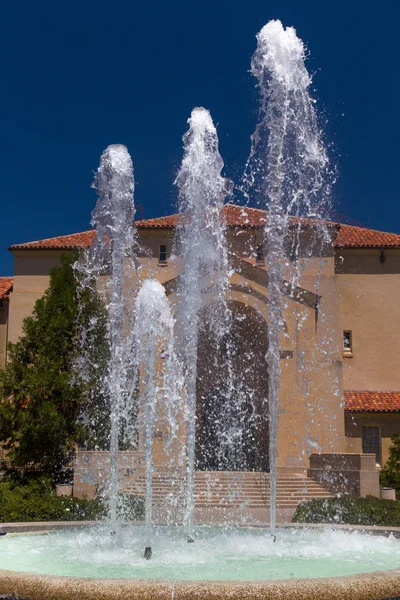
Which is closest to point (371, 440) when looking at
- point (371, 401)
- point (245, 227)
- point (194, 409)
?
point (371, 401)

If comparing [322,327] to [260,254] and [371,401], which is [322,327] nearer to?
[371,401]

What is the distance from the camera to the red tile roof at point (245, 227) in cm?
3369

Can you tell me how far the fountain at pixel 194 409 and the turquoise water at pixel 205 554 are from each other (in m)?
0.02

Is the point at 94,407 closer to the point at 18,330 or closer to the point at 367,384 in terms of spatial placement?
the point at 18,330

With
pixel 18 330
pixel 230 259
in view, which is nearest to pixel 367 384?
pixel 230 259

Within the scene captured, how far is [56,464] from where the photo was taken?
23.2m

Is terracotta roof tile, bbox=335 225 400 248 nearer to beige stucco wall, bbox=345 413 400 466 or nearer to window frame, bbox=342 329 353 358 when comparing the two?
window frame, bbox=342 329 353 358

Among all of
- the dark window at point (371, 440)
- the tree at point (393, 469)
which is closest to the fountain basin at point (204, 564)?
the tree at point (393, 469)

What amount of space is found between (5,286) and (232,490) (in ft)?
71.4

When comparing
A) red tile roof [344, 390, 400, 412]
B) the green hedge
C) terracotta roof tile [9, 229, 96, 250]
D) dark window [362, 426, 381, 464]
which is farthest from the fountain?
terracotta roof tile [9, 229, 96, 250]

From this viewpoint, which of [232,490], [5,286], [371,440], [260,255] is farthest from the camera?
[5,286]

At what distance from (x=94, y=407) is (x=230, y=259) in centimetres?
789

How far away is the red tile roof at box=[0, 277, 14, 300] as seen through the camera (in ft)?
123

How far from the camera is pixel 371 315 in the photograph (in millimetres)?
35156
